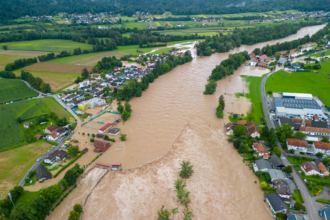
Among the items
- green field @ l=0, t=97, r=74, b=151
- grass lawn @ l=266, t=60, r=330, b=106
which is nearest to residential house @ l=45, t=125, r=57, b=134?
green field @ l=0, t=97, r=74, b=151

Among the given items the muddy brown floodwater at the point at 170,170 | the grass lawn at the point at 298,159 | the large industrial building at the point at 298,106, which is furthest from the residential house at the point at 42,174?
the large industrial building at the point at 298,106

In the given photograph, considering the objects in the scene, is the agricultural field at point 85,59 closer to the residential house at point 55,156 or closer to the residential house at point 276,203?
the residential house at point 55,156

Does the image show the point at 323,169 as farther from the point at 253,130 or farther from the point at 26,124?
the point at 26,124

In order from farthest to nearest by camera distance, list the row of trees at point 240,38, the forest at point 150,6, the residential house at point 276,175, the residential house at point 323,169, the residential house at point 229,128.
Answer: the forest at point 150,6 → the row of trees at point 240,38 → the residential house at point 229,128 → the residential house at point 323,169 → the residential house at point 276,175

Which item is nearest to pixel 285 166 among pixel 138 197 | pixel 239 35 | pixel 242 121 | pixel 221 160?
pixel 221 160

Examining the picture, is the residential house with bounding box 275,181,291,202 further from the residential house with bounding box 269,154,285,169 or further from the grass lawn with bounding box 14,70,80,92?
the grass lawn with bounding box 14,70,80,92

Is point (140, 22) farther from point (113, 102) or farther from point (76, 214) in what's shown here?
point (76, 214)
